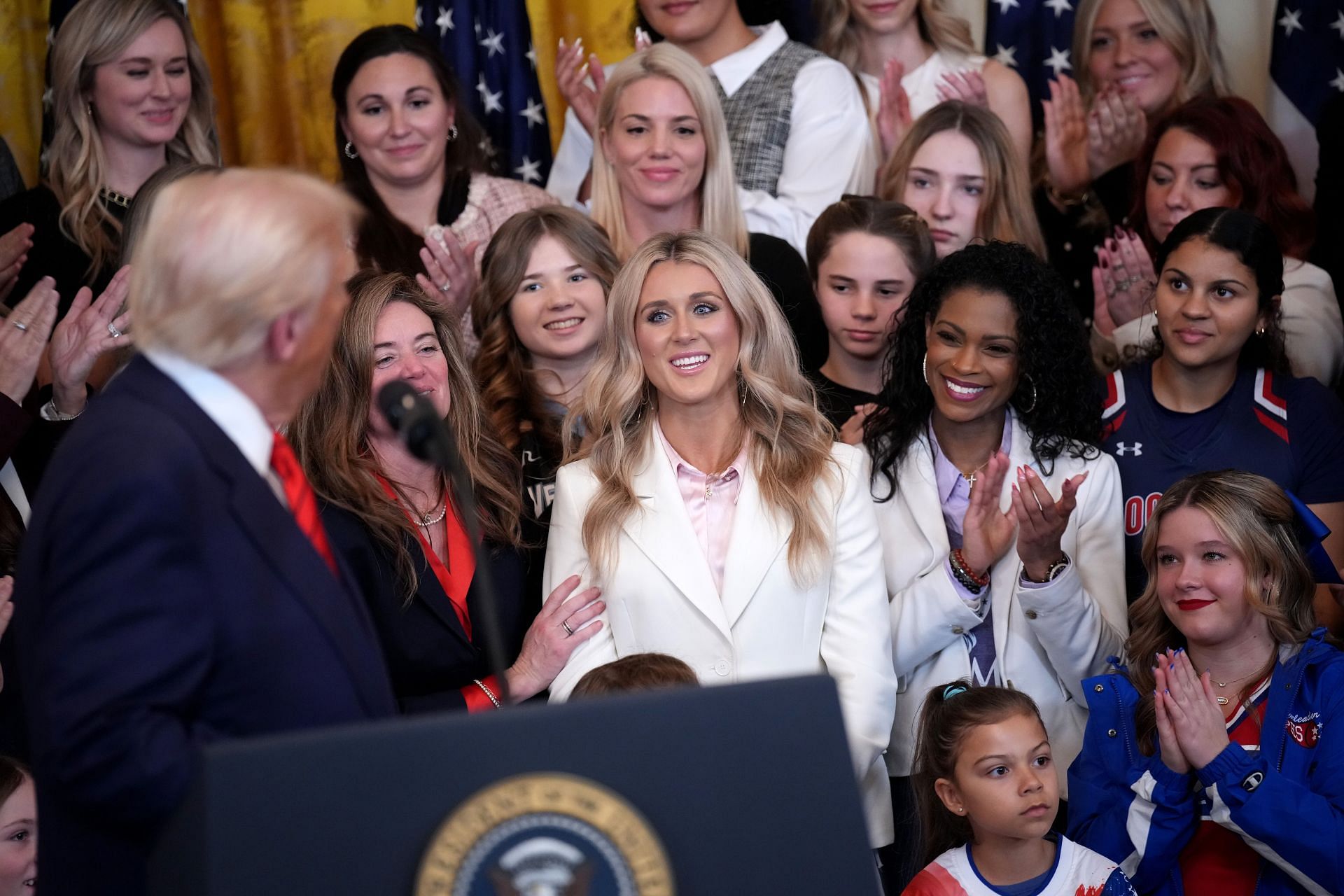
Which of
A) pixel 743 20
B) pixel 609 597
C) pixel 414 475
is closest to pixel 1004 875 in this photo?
pixel 609 597

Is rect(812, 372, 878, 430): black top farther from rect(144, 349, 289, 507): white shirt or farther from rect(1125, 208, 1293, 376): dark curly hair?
rect(144, 349, 289, 507): white shirt

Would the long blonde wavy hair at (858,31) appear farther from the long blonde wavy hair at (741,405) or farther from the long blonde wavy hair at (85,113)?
the long blonde wavy hair at (85,113)

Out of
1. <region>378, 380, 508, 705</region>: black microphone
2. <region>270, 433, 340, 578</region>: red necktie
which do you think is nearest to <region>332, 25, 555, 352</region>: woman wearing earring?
<region>270, 433, 340, 578</region>: red necktie

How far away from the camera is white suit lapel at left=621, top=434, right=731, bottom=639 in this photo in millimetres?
3168

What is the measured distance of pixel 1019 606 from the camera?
3367mm

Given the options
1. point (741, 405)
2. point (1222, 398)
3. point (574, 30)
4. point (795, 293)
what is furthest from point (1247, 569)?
point (574, 30)

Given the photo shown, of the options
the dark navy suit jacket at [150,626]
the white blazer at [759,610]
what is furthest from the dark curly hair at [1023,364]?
the dark navy suit jacket at [150,626]

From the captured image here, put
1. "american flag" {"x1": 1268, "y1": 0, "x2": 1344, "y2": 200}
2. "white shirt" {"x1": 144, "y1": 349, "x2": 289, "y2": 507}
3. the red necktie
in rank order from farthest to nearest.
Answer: "american flag" {"x1": 1268, "y1": 0, "x2": 1344, "y2": 200} < the red necktie < "white shirt" {"x1": 144, "y1": 349, "x2": 289, "y2": 507}

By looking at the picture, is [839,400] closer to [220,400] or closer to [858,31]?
[858,31]

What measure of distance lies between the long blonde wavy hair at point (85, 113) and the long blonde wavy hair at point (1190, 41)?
9.38ft

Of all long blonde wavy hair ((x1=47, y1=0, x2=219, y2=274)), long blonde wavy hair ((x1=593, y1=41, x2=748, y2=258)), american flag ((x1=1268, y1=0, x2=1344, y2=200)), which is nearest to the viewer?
long blonde wavy hair ((x1=47, y1=0, x2=219, y2=274))

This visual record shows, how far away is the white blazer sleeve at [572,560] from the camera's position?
3.19 meters

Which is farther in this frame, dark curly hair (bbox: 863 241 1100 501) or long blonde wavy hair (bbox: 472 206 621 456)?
long blonde wavy hair (bbox: 472 206 621 456)

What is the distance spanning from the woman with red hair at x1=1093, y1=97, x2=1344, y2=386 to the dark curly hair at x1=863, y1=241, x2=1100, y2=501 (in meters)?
0.54
